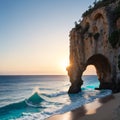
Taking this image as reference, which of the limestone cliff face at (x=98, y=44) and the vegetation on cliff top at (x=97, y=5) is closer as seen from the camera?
the limestone cliff face at (x=98, y=44)

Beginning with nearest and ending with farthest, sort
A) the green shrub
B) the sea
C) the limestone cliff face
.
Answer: the sea → the green shrub → the limestone cliff face

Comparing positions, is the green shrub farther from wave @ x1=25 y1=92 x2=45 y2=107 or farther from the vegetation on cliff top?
wave @ x1=25 y1=92 x2=45 y2=107

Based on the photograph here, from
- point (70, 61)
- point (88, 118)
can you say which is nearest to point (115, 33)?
point (70, 61)

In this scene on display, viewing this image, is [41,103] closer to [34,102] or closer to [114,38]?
[34,102]

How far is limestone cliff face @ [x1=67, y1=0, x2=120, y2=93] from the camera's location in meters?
34.5

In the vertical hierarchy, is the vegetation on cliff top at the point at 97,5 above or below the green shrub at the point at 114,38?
above

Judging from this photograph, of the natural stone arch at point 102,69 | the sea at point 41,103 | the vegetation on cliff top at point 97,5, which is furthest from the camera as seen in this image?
the natural stone arch at point 102,69

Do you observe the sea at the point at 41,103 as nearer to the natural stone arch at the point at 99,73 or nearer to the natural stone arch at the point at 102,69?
the natural stone arch at the point at 99,73

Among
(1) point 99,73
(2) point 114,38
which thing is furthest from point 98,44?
(1) point 99,73

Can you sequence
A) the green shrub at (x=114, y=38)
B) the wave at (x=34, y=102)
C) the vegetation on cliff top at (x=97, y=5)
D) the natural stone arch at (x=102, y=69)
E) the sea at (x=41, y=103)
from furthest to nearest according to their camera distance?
the natural stone arch at (x=102, y=69) < the vegetation on cliff top at (x=97, y=5) < the green shrub at (x=114, y=38) < the wave at (x=34, y=102) < the sea at (x=41, y=103)

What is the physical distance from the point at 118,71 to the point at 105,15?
8820mm

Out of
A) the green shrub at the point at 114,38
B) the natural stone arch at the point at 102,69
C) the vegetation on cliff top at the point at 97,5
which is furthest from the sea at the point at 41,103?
the vegetation on cliff top at the point at 97,5

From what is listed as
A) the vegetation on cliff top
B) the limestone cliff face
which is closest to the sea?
the limestone cliff face

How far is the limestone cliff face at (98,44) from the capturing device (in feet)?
113
